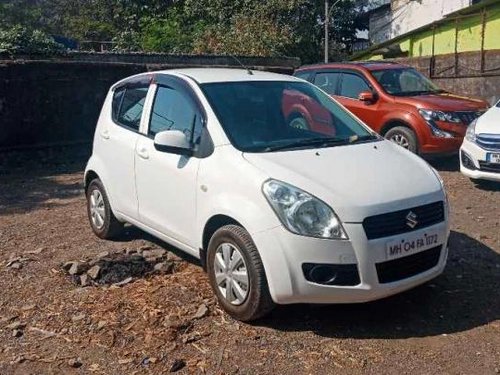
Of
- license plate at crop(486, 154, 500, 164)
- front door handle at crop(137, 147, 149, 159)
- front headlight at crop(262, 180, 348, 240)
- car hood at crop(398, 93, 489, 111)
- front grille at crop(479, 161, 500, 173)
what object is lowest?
front grille at crop(479, 161, 500, 173)

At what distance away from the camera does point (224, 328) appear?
4145 millimetres

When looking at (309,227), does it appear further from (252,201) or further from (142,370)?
(142,370)

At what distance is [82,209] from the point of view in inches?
299

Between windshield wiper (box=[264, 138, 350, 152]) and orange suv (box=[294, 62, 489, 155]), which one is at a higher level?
windshield wiper (box=[264, 138, 350, 152])

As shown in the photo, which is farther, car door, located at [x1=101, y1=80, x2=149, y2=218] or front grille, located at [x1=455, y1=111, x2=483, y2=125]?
front grille, located at [x1=455, y1=111, x2=483, y2=125]

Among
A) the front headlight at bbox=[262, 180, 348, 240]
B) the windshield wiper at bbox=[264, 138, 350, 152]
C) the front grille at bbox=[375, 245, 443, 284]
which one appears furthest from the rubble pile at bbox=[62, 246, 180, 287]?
the front grille at bbox=[375, 245, 443, 284]

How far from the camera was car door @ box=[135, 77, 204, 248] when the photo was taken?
4.63m

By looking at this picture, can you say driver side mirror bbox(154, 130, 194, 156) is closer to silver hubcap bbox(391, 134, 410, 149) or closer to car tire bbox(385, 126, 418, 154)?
car tire bbox(385, 126, 418, 154)

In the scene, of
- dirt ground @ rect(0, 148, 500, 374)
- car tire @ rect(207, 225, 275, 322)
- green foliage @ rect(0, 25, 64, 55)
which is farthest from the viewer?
green foliage @ rect(0, 25, 64, 55)

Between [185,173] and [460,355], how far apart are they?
89.7 inches

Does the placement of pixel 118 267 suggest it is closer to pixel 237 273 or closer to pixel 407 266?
pixel 237 273

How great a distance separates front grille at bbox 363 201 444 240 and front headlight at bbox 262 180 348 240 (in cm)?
19

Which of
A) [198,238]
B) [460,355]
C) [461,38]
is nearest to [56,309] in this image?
[198,238]

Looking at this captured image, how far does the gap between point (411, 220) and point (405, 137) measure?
18.3ft
